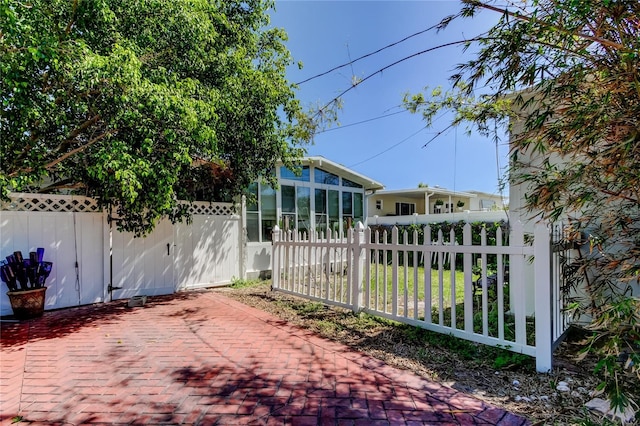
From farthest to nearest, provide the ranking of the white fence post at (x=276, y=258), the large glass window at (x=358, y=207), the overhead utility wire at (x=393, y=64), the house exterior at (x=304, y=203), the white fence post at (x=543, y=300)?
the large glass window at (x=358, y=207) < the house exterior at (x=304, y=203) < the white fence post at (x=276, y=258) < the overhead utility wire at (x=393, y=64) < the white fence post at (x=543, y=300)

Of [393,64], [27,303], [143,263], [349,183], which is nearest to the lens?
[393,64]

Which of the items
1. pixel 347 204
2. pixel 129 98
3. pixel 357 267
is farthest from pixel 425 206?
pixel 129 98

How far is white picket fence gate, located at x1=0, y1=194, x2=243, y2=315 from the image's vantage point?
5562 mm

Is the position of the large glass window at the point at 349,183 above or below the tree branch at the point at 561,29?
below

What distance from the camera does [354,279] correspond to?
5.09m

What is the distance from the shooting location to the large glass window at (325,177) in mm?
10680

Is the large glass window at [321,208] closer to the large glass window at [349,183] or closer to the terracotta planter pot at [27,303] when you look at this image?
the large glass window at [349,183]

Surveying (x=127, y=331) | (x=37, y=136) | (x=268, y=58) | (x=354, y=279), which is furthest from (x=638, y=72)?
(x=268, y=58)

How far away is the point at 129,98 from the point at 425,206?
17925mm

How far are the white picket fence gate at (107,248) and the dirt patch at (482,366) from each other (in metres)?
3.63

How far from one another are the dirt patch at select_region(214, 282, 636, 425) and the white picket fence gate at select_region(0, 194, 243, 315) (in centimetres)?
363

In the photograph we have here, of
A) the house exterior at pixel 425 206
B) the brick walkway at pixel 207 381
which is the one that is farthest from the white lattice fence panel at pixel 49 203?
the house exterior at pixel 425 206

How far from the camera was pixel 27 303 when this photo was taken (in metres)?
5.20

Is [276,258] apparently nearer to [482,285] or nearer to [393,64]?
[482,285]
